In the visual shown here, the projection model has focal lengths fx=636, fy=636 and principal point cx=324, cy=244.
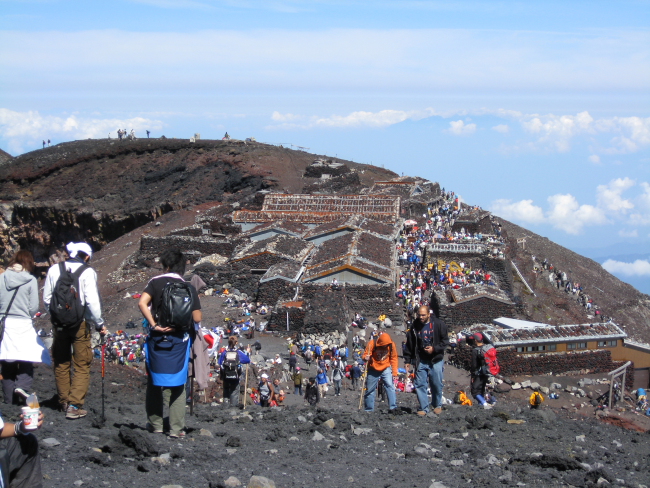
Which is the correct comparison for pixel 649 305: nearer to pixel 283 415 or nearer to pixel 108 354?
pixel 108 354

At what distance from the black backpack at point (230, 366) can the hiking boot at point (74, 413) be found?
12.8 feet

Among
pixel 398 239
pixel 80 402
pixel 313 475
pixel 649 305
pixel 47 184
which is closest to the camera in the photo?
pixel 313 475

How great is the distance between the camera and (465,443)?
7.57m

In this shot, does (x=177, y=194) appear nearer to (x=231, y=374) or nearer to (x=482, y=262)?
(x=482, y=262)

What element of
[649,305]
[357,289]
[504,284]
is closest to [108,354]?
[357,289]

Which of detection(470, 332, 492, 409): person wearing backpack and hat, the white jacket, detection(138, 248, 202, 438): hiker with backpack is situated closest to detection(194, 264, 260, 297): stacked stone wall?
detection(470, 332, 492, 409): person wearing backpack and hat

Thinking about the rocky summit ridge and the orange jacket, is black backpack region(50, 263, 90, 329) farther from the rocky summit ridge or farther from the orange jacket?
the rocky summit ridge

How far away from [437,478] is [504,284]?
2307 cm

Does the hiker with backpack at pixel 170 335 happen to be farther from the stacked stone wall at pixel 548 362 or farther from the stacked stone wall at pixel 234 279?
the stacked stone wall at pixel 234 279

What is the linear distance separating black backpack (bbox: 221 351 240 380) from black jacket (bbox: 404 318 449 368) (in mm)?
3488

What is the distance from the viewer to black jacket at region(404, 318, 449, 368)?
878 centimetres

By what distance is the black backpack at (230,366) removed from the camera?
11.0 m

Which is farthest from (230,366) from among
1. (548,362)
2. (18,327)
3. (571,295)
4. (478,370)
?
(571,295)

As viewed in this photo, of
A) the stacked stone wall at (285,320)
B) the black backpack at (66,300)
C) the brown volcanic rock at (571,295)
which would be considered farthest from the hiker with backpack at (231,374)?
the brown volcanic rock at (571,295)
